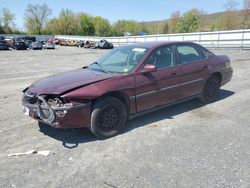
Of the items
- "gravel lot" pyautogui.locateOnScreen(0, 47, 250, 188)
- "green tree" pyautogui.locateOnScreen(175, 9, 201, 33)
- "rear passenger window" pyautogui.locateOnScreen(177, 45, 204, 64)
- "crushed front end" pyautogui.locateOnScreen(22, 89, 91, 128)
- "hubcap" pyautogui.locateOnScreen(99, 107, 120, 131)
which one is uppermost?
"green tree" pyautogui.locateOnScreen(175, 9, 201, 33)

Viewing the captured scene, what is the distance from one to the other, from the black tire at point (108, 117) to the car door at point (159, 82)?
16.1 inches

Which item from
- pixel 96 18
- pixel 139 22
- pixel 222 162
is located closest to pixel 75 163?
pixel 222 162

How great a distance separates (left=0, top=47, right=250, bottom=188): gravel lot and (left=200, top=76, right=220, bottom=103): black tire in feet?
1.79

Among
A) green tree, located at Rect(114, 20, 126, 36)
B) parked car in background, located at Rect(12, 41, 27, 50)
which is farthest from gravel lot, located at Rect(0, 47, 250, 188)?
green tree, located at Rect(114, 20, 126, 36)

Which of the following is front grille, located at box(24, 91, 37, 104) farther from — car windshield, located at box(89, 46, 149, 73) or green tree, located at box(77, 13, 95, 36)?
green tree, located at box(77, 13, 95, 36)

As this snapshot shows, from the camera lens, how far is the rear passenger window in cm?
537

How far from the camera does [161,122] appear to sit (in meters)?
4.89

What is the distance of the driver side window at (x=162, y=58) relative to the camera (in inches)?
192

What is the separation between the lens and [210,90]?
6113 mm

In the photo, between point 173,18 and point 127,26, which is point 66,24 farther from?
point 173,18

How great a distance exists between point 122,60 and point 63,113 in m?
1.83

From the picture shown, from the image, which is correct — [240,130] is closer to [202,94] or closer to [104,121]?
[202,94]

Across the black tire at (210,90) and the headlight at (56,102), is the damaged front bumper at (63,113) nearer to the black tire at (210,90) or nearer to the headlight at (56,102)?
the headlight at (56,102)

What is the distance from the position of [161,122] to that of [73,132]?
1.73 metres
